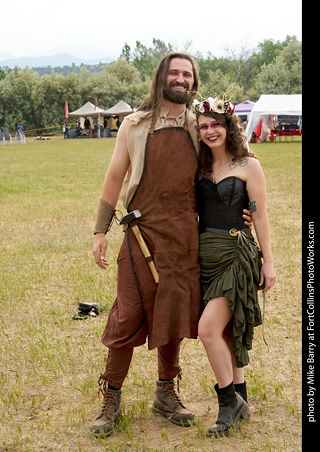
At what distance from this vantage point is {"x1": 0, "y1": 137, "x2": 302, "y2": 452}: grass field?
342 cm

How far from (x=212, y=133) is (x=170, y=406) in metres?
1.71

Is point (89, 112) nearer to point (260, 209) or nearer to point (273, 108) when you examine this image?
point (273, 108)

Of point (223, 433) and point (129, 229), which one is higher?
point (129, 229)

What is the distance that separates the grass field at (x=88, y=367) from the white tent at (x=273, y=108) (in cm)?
1926

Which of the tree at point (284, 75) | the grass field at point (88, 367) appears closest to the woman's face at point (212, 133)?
the grass field at point (88, 367)

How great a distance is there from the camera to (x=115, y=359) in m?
3.51

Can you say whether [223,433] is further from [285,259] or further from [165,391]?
[285,259]

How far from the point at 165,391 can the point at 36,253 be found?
4.98m

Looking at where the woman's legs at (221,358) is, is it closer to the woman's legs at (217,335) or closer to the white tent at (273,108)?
the woman's legs at (217,335)

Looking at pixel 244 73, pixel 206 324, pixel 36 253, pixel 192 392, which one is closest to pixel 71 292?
pixel 36 253

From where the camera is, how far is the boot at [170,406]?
3602 mm

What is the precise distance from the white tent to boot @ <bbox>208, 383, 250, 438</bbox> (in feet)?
82.5

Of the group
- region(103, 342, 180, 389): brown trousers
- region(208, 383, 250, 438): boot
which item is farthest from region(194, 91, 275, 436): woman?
region(103, 342, 180, 389): brown trousers
